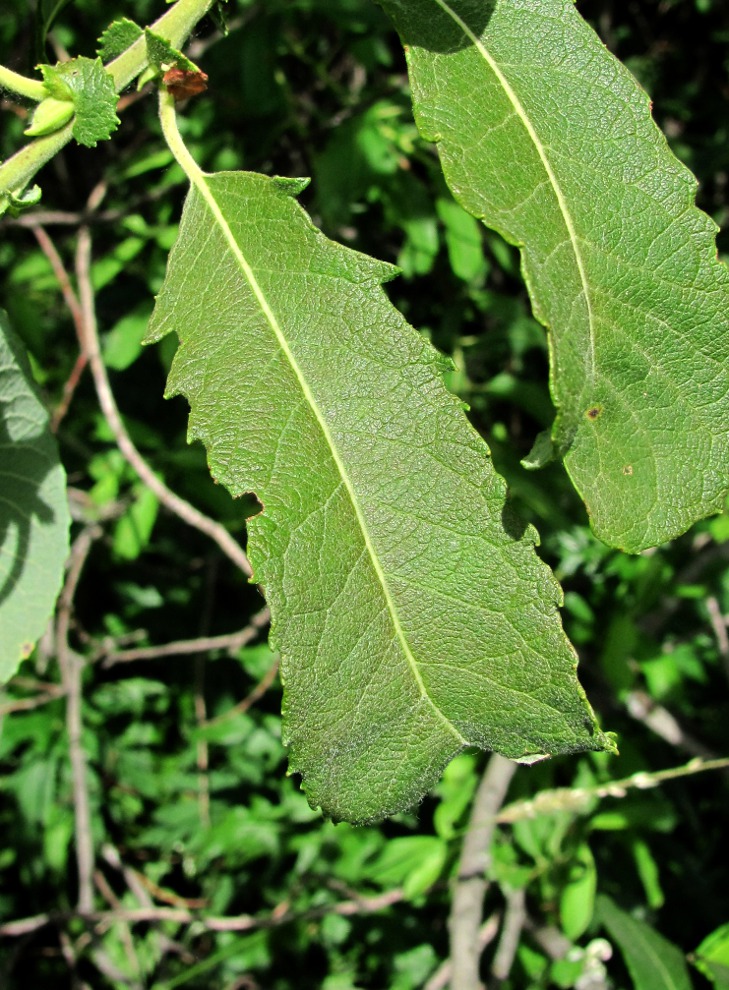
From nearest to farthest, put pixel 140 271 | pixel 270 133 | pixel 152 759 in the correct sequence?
pixel 270 133 → pixel 140 271 → pixel 152 759

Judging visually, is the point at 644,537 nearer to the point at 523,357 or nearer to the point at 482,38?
the point at 482,38

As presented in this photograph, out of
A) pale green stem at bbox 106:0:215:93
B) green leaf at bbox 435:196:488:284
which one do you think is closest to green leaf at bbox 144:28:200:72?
pale green stem at bbox 106:0:215:93

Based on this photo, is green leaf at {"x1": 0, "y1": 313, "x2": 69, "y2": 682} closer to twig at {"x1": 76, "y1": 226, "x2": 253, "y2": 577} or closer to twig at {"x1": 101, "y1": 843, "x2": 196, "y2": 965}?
twig at {"x1": 76, "y1": 226, "x2": 253, "y2": 577}

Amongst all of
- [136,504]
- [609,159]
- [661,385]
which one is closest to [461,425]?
Result: [661,385]

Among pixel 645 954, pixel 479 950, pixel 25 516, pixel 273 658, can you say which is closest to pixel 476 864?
pixel 479 950

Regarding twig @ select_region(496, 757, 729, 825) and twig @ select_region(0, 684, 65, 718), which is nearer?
twig @ select_region(496, 757, 729, 825)

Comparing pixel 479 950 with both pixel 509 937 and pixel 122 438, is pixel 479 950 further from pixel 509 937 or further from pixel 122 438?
pixel 122 438
